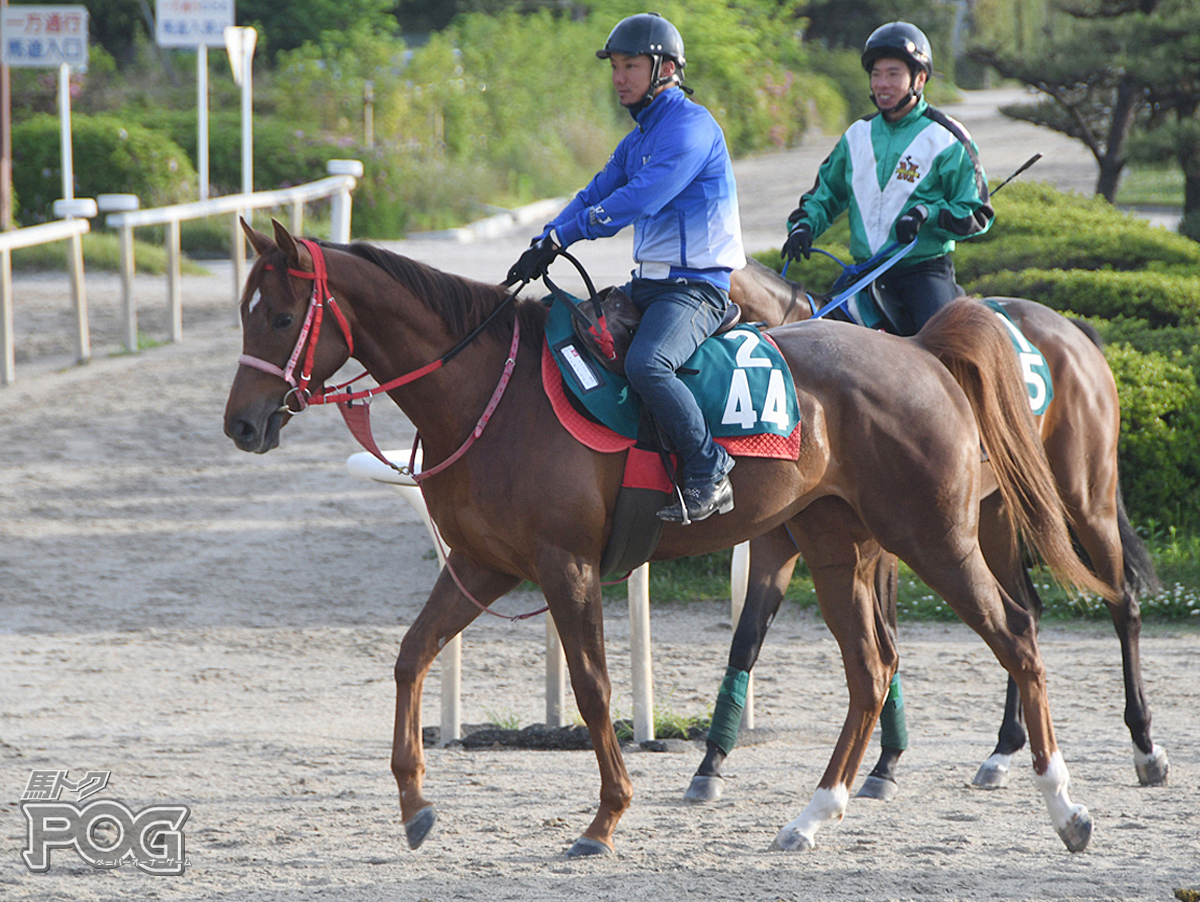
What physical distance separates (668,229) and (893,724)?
2.02m

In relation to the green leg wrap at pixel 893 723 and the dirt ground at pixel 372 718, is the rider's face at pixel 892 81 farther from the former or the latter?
the dirt ground at pixel 372 718

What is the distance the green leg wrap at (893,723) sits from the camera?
16.5 ft

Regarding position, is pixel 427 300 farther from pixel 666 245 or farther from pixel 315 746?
pixel 315 746

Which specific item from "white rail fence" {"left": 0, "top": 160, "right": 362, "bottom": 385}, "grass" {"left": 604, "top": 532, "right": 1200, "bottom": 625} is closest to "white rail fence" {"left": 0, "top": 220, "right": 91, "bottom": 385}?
"white rail fence" {"left": 0, "top": 160, "right": 362, "bottom": 385}

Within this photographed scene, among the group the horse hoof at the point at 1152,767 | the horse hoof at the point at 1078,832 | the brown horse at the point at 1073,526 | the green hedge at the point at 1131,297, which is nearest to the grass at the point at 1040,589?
the green hedge at the point at 1131,297

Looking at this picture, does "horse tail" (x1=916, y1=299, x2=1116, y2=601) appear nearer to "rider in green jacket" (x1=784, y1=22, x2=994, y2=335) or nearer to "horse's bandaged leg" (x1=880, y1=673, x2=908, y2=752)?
"rider in green jacket" (x1=784, y1=22, x2=994, y2=335)

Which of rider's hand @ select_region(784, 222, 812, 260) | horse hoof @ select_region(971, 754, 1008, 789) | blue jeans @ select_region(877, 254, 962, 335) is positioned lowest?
horse hoof @ select_region(971, 754, 1008, 789)

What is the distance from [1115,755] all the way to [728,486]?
2.20 meters

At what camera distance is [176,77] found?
111ft

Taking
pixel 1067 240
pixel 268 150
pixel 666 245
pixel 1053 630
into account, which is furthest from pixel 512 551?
pixel 268 150

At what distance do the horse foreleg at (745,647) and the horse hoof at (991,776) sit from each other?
875mm

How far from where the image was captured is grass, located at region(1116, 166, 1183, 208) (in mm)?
25453

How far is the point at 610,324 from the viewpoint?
169 inches

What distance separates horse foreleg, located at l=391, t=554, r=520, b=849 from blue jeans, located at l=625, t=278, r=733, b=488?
28.6 inches
